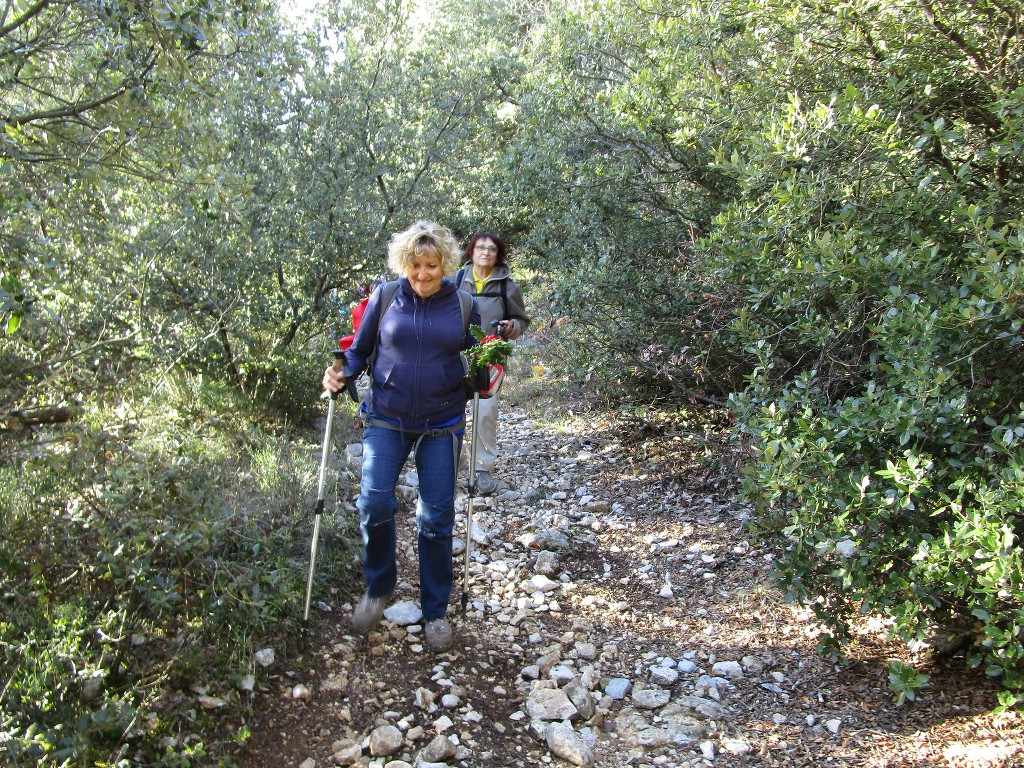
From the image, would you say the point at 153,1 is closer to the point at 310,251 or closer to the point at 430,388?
the point at 430,388

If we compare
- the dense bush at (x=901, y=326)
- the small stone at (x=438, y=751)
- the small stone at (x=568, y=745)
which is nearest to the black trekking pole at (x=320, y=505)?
the small stone at (x=438, y=751)

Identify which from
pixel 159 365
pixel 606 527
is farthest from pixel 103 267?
pixel 606 527

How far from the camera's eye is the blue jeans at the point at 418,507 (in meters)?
4.05

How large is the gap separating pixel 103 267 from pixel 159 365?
0.84m

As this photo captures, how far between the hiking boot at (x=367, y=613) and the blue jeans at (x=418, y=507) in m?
0.04

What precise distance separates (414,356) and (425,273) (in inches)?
17.6

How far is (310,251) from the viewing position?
704cm

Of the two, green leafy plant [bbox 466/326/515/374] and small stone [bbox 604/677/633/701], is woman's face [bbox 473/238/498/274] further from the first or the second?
small stone [bbox 604/677/633/701]

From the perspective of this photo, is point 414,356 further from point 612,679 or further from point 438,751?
point 612,679

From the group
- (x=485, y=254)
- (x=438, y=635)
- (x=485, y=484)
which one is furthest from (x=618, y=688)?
(x=485, y=254)

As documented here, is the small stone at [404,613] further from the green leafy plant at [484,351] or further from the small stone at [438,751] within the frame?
the green leafy plant at [484,351]

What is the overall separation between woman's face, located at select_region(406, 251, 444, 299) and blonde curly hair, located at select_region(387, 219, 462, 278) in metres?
0.02

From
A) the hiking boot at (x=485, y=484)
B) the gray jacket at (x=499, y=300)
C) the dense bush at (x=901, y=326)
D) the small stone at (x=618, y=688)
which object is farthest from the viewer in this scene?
the hiking boot at (x=485, y=484)

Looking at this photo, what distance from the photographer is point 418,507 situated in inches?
165
